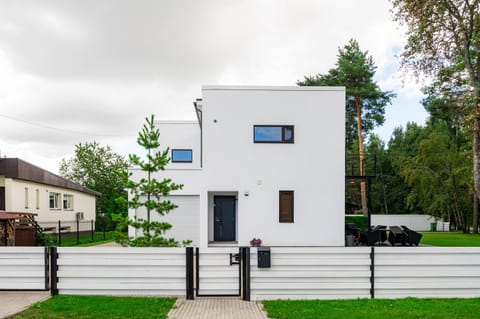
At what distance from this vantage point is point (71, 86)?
17.3 meters

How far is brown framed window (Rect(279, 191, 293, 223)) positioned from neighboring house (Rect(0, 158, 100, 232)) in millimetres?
12105

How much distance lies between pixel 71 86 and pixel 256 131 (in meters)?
10.5

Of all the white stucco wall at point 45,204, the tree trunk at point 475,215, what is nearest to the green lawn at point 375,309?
the white stucco wall at point 45,204

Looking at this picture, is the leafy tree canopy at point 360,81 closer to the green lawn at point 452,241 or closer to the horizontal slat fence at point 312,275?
the green lawn at point 452,241

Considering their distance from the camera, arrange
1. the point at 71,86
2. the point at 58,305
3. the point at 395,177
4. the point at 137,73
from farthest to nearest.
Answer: the point at 395,177 < the point at 71,86 < the point at 137,73 < the point at 58,305

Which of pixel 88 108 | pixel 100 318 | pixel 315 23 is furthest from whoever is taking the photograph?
pixel 88 108

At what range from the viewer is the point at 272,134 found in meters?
12.4

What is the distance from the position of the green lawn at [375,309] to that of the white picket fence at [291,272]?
0.76 feet

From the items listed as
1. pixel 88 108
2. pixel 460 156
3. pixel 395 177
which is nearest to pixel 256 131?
pixel 88 108

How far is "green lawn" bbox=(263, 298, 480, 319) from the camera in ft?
16.2

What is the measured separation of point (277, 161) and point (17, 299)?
27.6 feet

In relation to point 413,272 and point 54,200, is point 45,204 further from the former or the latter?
point 413,272

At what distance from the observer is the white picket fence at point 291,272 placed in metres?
5.89

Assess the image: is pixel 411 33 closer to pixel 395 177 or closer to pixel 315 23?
pixel 315 23
